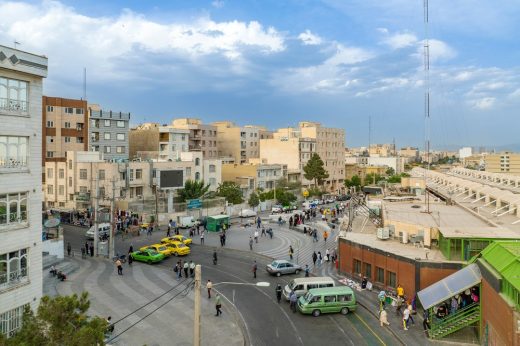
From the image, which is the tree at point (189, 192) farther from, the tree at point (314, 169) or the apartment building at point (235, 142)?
the apartment building at point (235, 142)

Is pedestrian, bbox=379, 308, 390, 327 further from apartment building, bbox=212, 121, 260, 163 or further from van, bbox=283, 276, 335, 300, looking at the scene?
apartment building, bbox=212, 121, 260, 163

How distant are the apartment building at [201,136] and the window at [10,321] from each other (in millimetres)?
69908

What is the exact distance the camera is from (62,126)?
65062 mm

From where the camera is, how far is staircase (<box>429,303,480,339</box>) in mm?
20031

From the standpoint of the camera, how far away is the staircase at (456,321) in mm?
20031

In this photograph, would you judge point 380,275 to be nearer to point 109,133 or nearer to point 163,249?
point 163,249

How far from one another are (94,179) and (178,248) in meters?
22.3

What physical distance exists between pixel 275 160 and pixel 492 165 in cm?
10552

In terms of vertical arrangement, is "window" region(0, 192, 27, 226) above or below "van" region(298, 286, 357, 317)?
above

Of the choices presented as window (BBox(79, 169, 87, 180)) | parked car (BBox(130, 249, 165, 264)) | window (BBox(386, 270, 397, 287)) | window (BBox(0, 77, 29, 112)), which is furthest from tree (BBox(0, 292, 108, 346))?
window (BBox(79, 169, 87, 180))

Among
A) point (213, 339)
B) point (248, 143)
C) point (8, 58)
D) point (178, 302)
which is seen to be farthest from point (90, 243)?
point (248, 143)

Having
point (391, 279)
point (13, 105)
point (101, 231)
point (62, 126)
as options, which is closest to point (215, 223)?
point (101, 231)

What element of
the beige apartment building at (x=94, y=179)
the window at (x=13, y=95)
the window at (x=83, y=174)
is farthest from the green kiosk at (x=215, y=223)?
the window at (x=13, y=95)

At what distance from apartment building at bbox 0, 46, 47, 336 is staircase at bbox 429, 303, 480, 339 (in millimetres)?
17858
